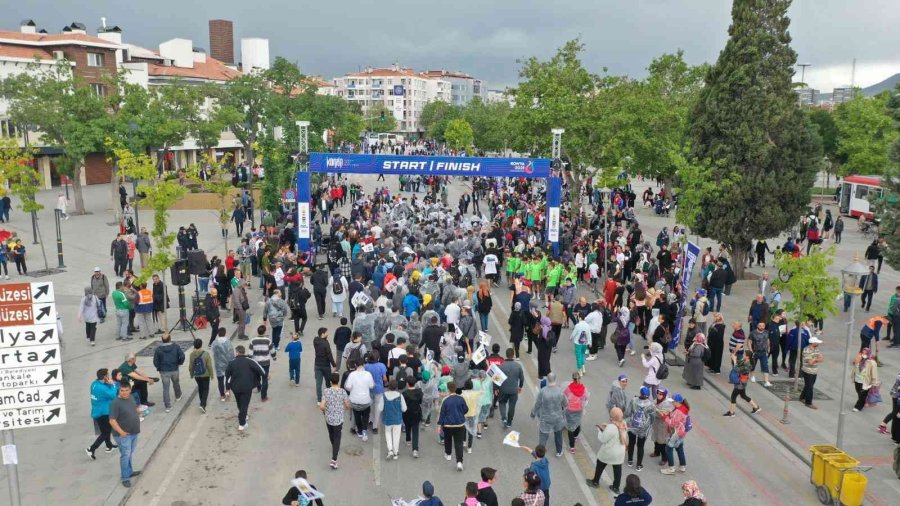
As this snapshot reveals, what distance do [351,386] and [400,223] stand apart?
57.8 feet

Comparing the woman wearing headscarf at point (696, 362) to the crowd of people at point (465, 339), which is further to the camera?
the woman wearing headscarf at point (696, 362)

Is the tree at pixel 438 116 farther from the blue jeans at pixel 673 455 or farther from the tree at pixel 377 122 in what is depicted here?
the blue jeans at pixel 673 455

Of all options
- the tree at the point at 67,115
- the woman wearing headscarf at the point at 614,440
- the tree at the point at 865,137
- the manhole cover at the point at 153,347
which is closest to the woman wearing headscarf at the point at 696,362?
the woman wearing headscarf at the point at 614,440

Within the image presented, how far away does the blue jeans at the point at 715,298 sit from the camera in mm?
21203

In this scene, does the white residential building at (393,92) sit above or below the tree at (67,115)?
above

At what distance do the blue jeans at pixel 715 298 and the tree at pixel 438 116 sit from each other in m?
93.3

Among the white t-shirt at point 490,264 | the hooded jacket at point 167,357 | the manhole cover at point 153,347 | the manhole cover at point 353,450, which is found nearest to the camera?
the manhole cover at point 353,450

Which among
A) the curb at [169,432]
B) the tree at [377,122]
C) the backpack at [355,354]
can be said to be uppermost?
the tree at [377,122]

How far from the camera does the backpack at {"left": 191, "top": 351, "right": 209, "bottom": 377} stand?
12.9 m

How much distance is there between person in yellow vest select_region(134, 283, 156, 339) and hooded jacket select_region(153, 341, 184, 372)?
4975 mm

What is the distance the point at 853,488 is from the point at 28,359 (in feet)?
35.1

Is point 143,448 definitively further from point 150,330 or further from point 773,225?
point 773,225

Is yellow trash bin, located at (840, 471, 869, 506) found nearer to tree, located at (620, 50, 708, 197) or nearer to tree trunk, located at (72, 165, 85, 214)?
tree, located at (620, 50, 708, 197)

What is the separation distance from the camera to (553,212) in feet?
88.4
